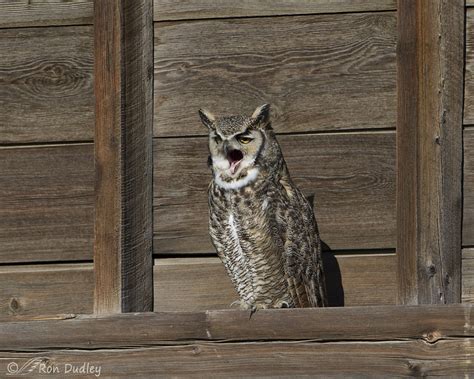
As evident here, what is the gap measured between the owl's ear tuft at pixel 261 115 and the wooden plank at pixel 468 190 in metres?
0.64

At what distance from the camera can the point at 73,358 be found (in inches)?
128

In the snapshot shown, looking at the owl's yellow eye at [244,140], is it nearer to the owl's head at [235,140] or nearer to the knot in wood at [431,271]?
the owl's head at [235,140]

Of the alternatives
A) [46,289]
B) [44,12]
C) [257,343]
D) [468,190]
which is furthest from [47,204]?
[468,190]

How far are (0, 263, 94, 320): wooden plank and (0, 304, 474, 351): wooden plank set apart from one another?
68cm

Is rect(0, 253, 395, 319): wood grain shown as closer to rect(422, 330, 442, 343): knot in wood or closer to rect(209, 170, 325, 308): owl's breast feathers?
rect(209, 170, 325, 308): owl's breast feathers

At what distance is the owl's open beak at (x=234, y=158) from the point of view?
12.5 ft

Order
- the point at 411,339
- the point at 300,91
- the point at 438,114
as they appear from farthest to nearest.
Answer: the point at 300,91 → the point at 438,114 → the point at 411,339

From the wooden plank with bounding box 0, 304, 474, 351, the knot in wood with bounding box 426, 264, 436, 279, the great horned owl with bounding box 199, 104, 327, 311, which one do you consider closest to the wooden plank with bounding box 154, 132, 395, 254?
the great horned owl with bounding box 199, 104, 327, 311

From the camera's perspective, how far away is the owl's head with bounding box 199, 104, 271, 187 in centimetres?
373

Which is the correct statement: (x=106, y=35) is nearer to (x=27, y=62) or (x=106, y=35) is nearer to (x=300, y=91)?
(x=27, y=62)

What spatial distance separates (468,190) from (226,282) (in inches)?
33.6

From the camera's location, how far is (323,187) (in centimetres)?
389

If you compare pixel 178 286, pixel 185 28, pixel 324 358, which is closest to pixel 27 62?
pixel 185 28

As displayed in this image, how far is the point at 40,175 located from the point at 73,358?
36.3 inches
